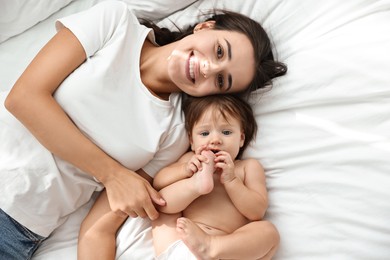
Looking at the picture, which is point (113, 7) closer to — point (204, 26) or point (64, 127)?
point (204, 26)

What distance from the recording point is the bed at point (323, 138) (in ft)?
3.59

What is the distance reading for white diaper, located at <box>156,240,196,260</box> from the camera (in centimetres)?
106

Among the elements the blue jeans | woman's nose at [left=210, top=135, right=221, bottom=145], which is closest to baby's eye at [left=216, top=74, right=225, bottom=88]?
woman's nose at [left=210, top=135, right=221, bottom=145]

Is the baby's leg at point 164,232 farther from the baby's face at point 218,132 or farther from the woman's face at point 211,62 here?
the woman's face at point 211,62

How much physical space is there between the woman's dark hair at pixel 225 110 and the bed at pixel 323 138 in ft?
0.10

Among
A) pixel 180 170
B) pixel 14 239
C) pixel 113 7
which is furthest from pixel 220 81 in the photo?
pixel 14 239

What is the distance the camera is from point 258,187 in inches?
45.9

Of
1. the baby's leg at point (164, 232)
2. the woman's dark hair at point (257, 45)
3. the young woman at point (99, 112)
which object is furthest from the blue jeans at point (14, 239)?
the woman's dark hair at point (257, 45)

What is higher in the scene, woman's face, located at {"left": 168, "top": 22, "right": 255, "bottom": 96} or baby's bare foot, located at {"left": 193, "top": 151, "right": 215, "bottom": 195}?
woman's face, located at {"left": 168, "top": 22, "right": 255, "bottom": 96}

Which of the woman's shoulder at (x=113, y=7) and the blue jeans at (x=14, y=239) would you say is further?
the woman's shoulder at (x=113, y=7)

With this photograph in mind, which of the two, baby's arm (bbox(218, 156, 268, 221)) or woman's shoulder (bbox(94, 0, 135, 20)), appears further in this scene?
woman's shoulder (bbox(94, 0, 135, 20))

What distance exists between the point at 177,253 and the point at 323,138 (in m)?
0.45

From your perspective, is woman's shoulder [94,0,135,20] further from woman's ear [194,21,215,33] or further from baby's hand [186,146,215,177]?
baby's hand [186,146,215,177]

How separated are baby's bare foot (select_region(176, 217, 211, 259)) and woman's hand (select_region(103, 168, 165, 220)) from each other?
4.1 inches
